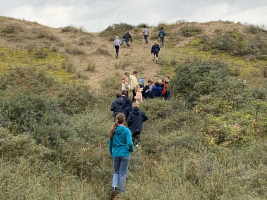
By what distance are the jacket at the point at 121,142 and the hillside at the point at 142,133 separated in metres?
0.54

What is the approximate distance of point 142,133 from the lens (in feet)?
29.9

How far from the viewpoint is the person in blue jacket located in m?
5.34

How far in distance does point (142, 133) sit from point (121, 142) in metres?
3.73

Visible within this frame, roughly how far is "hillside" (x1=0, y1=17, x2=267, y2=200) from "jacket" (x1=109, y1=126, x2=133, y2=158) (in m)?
0.54

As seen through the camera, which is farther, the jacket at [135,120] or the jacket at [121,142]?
the jacket at [135,120]

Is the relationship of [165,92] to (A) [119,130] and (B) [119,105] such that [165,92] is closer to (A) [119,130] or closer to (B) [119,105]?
(B) [119,105]

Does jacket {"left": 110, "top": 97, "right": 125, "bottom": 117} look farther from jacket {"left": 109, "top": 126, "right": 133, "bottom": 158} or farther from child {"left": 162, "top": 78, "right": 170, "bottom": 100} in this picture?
jacket {"left": 109, "top": 126, "right": 133, "bottom": 158}

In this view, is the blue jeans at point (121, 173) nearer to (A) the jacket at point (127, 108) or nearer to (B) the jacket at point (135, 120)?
(B) the jacket at point (135, 120)

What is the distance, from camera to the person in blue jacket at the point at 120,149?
5336 millimetres

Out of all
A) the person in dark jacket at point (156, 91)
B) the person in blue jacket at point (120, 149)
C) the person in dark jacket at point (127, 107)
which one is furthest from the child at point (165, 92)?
the person in blue jacket at point (120, 149)

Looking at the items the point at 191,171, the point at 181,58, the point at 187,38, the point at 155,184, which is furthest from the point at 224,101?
the point at 187,38

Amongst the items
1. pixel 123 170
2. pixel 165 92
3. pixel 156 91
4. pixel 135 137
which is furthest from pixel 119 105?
pixel 123 170

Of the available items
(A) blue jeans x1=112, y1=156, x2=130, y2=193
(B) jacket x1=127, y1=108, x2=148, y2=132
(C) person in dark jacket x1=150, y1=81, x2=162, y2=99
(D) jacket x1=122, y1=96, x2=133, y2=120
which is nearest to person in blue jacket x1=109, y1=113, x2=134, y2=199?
(A) blue jeans x1=112, y1=156, x2=130, y2=193

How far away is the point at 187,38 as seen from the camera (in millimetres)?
25750
